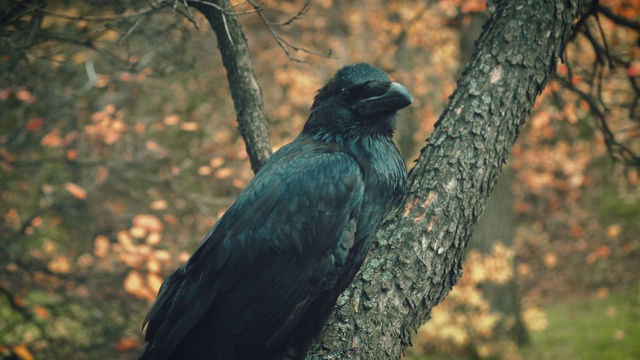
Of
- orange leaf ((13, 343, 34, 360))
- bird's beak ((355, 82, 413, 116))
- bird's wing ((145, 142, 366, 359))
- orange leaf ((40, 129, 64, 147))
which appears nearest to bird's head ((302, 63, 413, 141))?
bird's beak ((355, 82, 413, 116))

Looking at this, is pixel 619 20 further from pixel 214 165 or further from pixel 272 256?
pixel 214 165

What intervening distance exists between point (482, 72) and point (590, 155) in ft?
39.2

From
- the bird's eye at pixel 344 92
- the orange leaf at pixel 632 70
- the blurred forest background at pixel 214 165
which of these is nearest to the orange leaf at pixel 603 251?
the blurred forest background at pixel 214 165

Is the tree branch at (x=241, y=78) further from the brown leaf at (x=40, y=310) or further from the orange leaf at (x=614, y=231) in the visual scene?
the orange leaf at (x=614, y=231)

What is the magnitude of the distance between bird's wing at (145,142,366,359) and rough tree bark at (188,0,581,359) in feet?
0.70

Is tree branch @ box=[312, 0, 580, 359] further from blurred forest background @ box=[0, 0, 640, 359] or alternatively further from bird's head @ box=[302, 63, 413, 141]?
blurred forest background @ box=[0, 0, 640, 359]

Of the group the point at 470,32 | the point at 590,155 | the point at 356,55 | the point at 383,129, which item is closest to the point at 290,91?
the point at 356,55

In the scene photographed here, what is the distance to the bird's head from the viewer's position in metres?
3.57

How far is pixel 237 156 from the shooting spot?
7266 mm

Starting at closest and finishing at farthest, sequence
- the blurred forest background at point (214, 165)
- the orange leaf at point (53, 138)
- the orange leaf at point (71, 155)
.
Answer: the blurred forest background at point (214, 165), the orange leaf at point (53, 138), the orange leaf at point (71, 155)

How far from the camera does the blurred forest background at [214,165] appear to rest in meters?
5.61

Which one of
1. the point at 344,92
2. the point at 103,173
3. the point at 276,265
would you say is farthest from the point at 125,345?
the point at 344,92

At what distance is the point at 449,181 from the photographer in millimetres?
3148

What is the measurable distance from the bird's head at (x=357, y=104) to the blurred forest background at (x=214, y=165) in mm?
247
